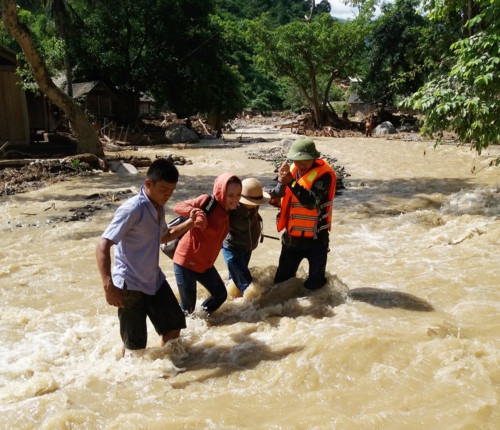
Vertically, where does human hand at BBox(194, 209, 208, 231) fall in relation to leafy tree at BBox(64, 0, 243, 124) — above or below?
below

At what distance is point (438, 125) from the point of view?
28.7 ft

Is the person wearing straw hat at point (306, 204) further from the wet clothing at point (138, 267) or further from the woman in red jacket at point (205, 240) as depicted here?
the wet clothing at point (138, 267)

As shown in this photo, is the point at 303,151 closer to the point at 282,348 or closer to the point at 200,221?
the point at 200,221

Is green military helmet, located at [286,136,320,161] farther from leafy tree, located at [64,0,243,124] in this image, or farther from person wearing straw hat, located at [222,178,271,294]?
leafy tree, located at [64,0,243,124]

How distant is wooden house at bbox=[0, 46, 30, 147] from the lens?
55.0 feet

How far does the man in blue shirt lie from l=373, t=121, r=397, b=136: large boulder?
30.5 m

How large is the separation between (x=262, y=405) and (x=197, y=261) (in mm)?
1279

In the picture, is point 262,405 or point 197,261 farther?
point 197,261

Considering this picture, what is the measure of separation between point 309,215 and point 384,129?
1180 inches

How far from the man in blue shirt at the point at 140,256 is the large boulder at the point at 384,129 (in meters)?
30.5

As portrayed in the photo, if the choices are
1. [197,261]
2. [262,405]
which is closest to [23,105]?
[197,261]

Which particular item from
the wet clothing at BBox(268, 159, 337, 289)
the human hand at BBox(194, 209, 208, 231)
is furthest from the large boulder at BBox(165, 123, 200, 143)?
the human hand at BBox(194, 209, 208, 231)

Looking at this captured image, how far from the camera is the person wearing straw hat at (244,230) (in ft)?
13.7

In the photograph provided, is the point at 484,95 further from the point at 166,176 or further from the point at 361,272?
the point at 166,176
